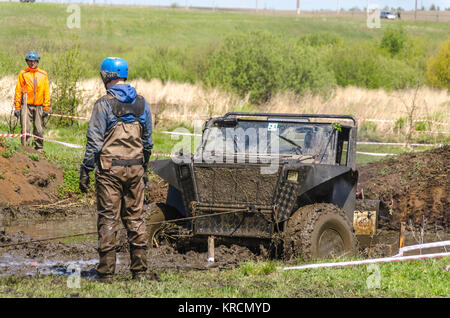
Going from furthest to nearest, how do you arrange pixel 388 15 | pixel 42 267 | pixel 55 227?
pixel 388 15 < pixel 55 227 < pixel 42 267

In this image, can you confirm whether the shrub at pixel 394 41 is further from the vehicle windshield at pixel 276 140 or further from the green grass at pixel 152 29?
the vehicle windshield at pixel 276 140

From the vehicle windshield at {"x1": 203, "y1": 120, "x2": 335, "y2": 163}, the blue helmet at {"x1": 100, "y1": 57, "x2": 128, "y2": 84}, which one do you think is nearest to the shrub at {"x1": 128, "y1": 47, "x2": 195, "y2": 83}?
the vehicle windshield at {"x1": 203, "y1": 120, "x2": 335, "y2": 163}

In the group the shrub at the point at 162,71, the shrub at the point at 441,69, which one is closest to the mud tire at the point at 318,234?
the shrub at the point at 162,71

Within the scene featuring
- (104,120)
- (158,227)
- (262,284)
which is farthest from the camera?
(158,227)

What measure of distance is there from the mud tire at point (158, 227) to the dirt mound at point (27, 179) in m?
4.36

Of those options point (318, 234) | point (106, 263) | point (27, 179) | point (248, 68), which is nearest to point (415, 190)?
point (318, 234)

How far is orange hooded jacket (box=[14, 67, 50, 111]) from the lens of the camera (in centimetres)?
1488

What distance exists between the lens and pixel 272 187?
299 inches

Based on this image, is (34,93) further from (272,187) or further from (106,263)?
(106,263)

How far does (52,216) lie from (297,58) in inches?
822

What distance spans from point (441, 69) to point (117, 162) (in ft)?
127

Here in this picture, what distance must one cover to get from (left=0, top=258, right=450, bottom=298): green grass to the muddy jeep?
599 millimetres

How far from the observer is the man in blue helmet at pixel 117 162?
633cm
